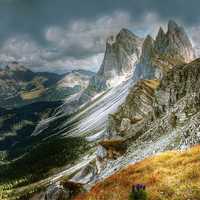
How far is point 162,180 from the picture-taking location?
66.8 feet

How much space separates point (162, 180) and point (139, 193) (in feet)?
14.6

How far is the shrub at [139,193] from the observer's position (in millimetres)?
16281

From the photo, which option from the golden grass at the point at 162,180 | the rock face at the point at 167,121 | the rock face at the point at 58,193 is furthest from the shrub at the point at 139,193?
the rock face at the point at 167,121

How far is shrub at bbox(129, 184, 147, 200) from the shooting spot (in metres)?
16.3

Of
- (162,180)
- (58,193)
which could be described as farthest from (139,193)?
(58,193)

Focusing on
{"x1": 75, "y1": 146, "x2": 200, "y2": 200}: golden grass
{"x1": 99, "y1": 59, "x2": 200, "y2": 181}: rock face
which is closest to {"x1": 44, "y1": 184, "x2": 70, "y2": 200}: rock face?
{"x1": 75, "y1": 146, "x2": 200, "y2": 200}: golden grass

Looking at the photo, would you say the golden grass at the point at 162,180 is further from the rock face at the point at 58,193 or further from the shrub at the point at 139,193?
the rock face at the point at 58,193

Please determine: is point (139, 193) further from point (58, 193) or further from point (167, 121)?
point (167, 121)

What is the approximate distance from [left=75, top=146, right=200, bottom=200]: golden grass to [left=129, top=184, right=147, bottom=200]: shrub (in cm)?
193

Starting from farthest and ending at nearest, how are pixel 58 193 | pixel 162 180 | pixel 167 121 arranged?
pixel 167 121, pixel 58 193, pixel 162 180

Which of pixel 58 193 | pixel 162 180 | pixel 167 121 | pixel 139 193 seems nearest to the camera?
pixel 139 193

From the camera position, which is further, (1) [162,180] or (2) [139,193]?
(1) [162,180]

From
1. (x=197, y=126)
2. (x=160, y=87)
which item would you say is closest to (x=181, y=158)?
(x=197, y=126)

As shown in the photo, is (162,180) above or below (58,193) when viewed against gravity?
above
